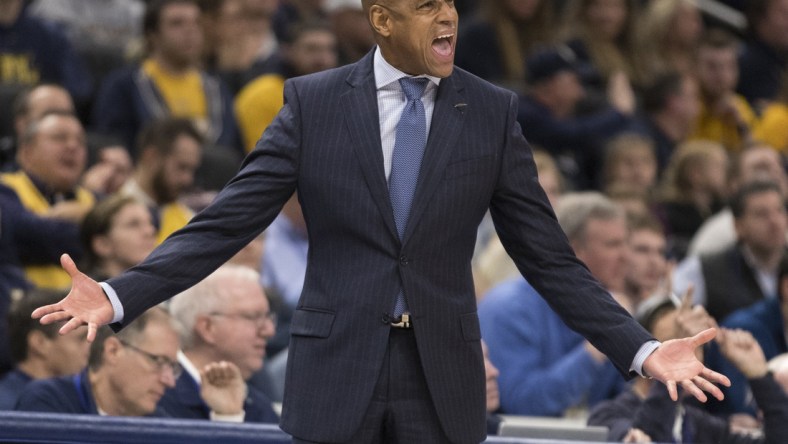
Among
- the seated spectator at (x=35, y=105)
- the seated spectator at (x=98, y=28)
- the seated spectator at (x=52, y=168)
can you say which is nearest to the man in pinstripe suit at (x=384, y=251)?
the seated spectator at (x=52, y=168)

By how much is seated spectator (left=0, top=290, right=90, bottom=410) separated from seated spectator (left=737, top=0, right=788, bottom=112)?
5.77m

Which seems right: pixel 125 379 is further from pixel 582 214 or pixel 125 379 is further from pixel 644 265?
pixel 644 265

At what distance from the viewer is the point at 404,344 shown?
2693 mm

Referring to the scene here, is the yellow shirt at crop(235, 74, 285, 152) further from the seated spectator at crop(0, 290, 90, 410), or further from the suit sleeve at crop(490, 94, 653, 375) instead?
the suit sleeve at crop(490, 94, 653, 375)

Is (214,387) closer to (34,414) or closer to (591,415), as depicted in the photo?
(34,414)

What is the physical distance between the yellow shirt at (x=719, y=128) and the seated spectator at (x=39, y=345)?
495 cm

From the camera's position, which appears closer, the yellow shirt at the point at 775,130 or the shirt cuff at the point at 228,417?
the shirt cuff at the point at 228,417

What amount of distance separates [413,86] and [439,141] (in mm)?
123

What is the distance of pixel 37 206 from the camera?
555 cm

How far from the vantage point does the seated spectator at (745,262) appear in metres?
6.26

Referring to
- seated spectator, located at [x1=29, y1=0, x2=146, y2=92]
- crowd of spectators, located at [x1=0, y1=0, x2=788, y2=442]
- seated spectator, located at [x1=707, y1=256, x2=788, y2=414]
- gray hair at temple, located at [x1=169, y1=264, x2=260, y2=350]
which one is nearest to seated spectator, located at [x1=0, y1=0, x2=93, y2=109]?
crowd of spectators, located at [x1=0, y1=0, x2=788, y2=442]

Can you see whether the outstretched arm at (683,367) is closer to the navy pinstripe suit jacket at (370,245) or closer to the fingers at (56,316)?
the navy pinstripe suit jacket at (370,245)

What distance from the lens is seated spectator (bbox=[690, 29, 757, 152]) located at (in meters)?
8.51

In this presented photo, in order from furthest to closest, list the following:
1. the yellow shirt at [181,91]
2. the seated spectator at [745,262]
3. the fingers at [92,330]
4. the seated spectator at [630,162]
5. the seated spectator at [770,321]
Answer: the seated spectator at [630,162], the yellow shirt at [181,91], the seated spectator at [745,262], the seated spectator at [770,321], the fingers at [92,330]
